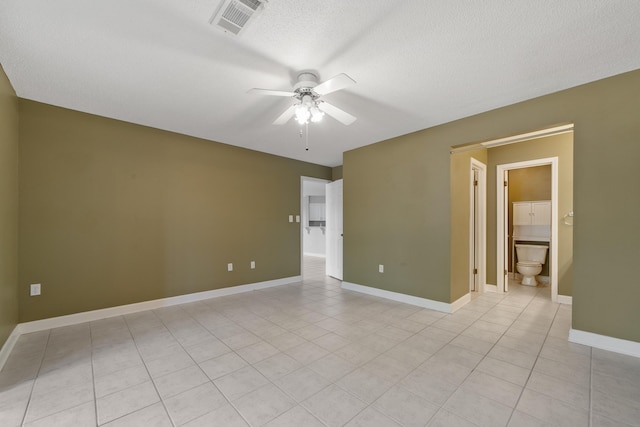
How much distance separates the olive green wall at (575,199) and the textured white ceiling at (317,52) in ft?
0.81

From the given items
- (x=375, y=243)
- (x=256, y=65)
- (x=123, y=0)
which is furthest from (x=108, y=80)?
(x=375, y=243)

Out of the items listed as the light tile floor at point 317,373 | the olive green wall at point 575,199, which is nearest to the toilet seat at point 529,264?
the light tile floor at point 317,373

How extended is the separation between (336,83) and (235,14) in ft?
2.56

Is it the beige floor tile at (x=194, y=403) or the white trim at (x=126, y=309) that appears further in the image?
the white trim at (x=126, y=309)

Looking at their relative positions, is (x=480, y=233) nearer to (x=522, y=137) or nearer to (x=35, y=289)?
(x=522, y=137)

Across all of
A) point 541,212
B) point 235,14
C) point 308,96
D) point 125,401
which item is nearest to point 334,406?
point 125,401

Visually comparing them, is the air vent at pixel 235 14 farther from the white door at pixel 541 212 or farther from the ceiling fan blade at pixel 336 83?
the white door at pixel 541 212

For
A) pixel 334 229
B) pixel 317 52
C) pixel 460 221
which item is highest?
pixel 317 52

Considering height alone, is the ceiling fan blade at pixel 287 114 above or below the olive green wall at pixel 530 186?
above

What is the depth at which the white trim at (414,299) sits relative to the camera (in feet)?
11.4

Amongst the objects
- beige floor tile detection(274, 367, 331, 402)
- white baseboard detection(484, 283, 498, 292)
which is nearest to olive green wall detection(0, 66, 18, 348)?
beige floor tile detection(274, 367, 331, 402)

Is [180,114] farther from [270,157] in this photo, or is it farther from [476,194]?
[476,194]

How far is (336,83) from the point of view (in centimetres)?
197

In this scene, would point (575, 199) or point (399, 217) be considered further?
point (399, 217)
